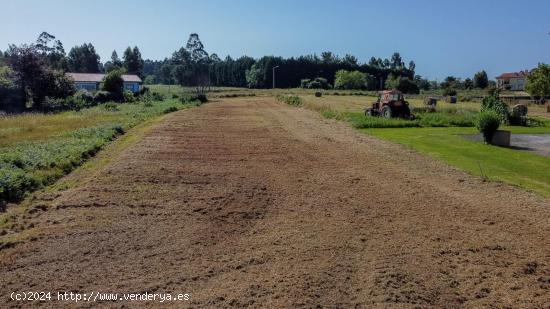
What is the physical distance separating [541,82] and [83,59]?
355 feet

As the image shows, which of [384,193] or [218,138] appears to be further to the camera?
[218,138]

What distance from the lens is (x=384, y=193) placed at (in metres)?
13.2

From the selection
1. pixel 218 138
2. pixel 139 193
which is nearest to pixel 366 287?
pixel 139 193

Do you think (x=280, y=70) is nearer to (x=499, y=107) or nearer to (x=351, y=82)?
(x=351, y=82)

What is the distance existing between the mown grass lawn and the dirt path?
1.34 metres

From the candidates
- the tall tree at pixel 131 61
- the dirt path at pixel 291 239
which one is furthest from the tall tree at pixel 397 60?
the dirt path at pixel 291 239

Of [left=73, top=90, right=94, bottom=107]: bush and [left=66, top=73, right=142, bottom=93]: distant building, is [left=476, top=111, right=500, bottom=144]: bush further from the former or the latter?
[left=66, top=73, right=142, bottom=93]: distant building

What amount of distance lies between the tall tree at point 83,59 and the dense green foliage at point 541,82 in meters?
106

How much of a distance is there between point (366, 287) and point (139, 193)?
7.26 meters

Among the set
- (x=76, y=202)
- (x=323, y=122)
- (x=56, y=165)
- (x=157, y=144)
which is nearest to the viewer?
(x=76, y=202)

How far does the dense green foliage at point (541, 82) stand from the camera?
64.3 metres

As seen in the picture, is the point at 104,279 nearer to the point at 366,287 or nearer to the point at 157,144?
the point at 366,287

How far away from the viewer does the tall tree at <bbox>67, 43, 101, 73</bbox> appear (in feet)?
427

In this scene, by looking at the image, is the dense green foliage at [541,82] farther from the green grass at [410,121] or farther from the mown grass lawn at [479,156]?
the mown grass lawn at [479,156]
